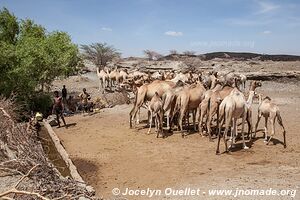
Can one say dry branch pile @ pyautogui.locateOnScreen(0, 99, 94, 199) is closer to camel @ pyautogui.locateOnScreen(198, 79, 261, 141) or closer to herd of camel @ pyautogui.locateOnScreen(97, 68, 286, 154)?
herd of camel @ pyautogui.locateOnScreen(97, 68, 286, 154)

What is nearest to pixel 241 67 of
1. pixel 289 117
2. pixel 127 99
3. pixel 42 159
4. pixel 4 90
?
pixel 127 99

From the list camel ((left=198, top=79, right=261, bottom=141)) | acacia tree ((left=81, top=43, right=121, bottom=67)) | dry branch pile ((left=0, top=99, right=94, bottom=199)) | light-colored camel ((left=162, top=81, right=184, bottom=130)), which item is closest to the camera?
dry branch pile ((left=0, top=99, right=94, bottom=199))

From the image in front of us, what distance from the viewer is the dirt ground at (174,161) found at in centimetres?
877

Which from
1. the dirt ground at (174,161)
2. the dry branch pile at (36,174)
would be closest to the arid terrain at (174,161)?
the dirt ground at (174,161)

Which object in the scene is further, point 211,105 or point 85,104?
point 85,104

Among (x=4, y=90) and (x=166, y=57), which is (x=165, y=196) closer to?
(x=4, y=90)

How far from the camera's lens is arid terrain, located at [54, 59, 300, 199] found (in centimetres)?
880

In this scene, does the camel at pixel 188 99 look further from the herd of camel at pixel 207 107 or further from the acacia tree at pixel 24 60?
the acacia tree at pixel 24 60

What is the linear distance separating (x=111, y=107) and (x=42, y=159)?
14084 millimetres

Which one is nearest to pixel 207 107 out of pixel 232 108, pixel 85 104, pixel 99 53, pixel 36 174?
pixel 232 108

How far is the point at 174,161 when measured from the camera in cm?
1063

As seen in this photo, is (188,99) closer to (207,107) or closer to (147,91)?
(207,107)

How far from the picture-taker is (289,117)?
1612 cm

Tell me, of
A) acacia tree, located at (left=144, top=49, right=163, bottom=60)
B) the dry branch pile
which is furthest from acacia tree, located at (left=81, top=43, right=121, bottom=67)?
the dry branch pile
